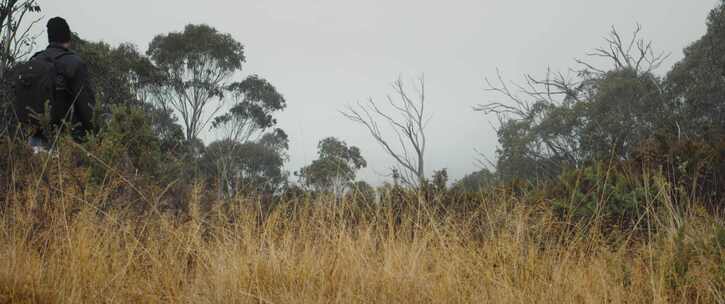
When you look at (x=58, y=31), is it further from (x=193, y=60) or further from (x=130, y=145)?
(x=193, y=60)

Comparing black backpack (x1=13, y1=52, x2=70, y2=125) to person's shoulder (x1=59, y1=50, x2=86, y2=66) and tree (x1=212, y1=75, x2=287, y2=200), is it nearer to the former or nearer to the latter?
person's shoulder (x1=59, y1=50, x2=86, y2=66)

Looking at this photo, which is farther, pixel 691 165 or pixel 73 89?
pixel 691 165

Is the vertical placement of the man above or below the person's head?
below

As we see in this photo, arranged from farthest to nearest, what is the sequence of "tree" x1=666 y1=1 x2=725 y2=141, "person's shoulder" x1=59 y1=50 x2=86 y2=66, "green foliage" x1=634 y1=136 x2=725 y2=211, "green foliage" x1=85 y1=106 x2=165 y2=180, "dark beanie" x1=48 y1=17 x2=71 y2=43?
"tree" x1=666 y1=1 x2=725 y2=141
"green foliage" x1=634 y1=136 x2=725 y2=211
"green foliage" x1=85 y1=106 x2=165 y2=180
"dark beanie" x1=48 y1=17 x2=71 y2=43
"person's shoulder" x1=59 y1=50 x2=86 y2=66

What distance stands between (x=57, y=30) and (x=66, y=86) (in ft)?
1.79

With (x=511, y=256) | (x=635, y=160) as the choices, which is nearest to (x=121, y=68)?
(x=635, y=160)

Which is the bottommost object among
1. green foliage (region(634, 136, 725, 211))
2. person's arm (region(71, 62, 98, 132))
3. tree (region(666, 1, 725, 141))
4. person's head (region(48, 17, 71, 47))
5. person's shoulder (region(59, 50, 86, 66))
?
green foliage (region(634, 136, 725, 211))

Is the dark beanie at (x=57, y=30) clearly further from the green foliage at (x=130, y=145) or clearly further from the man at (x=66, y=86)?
the green foliage at (x=130, y=145)

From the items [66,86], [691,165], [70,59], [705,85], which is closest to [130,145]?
[66,86]

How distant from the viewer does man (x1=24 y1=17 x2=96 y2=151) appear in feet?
14.6

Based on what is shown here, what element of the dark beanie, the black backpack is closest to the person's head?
the dark beanie

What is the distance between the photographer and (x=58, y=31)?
468cm

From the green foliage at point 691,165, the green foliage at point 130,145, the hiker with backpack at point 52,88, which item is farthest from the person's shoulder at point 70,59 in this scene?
the green foliage at point 691,165

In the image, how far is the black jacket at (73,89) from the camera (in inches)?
174
